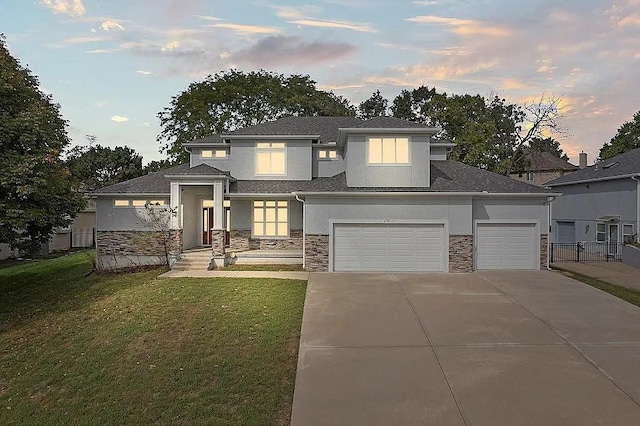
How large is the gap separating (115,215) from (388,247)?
12.2m

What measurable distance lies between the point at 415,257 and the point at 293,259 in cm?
517

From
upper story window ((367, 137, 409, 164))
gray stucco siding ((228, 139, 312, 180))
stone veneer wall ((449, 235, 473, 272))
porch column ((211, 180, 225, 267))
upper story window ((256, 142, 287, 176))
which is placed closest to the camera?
stone veneer wall ((449, 235, 473, 272))

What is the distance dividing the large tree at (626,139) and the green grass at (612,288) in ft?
111

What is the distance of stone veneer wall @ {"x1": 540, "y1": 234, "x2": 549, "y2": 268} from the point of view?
1505 centimetres

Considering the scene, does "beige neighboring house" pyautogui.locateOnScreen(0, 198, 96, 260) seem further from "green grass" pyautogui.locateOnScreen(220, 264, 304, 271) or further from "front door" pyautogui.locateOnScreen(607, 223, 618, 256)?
"front door" pyautogui.locateOnScreen(607, 223, 618, 256)

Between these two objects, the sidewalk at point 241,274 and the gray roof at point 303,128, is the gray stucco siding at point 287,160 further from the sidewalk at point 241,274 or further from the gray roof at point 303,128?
the sidewalk at point 241,274

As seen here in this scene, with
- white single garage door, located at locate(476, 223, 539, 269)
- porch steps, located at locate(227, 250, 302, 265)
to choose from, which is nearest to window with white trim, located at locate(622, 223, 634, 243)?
white single garage door, located at locate(476, 223, 539, 269)

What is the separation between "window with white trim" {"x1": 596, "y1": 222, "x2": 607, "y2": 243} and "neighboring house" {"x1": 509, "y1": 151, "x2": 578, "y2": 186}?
19.3 meters

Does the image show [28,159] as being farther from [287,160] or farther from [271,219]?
[287,160]

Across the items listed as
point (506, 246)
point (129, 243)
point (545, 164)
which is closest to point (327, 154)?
point (506, 246)

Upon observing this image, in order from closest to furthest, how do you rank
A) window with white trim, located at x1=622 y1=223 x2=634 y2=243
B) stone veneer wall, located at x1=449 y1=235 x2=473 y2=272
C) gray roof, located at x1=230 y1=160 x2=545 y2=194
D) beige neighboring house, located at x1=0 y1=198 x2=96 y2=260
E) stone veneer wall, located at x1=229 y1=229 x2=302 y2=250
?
stone veneer wall, located at x1=449 y1=235 x2=473 y2=272 → gray roof, located at x1=230 y1=160 x2=545 y2=194 → stone veneer wall, located at x1=229 y1=229 x2=302 y2=250 → window with white trim, located at x1=622 y1=223 x2=634 y2=243 → beige neighboring house, located at x1=0 y1=198 x2=96 y2=260

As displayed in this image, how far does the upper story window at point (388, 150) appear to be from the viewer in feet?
50.4

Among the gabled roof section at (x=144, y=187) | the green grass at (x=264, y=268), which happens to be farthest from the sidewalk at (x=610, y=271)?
the gabled roof section at (x=144, y=187)

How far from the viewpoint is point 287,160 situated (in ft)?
62.0
